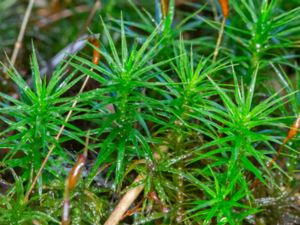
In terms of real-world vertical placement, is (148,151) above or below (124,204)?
above

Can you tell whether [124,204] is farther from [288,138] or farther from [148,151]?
[288,138]

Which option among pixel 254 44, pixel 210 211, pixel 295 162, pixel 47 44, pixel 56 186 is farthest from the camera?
pixel 47 44

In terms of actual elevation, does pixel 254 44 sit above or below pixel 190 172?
above

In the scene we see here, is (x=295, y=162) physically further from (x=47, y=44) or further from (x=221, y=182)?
(x=47, y=44)

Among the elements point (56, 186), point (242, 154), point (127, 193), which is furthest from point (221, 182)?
point (56, 186)

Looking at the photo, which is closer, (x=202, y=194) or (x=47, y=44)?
(x=202, y=194)

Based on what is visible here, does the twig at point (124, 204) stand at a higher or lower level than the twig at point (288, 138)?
lower

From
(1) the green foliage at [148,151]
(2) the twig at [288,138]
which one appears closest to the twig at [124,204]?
(1) the green foliage at [148,151]

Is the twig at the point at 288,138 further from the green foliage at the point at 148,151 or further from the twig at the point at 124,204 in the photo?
the twig at the point at 124,204

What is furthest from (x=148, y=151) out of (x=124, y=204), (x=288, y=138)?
(x=288, y=138)
